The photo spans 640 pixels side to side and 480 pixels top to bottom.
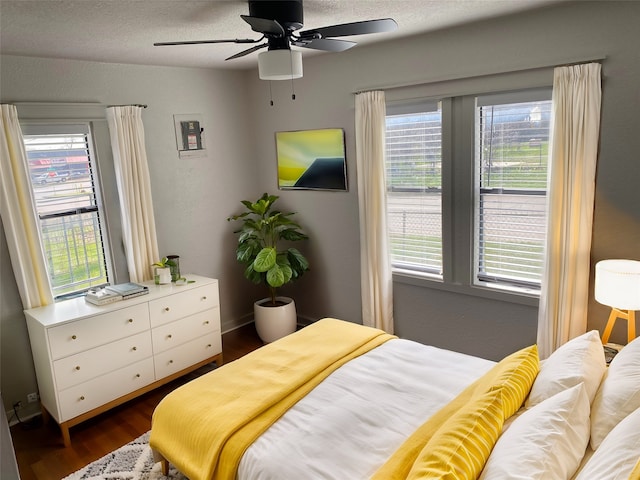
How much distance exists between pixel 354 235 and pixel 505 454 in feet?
8.84

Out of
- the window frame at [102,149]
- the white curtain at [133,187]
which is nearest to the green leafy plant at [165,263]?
the white curtain at [133,187]

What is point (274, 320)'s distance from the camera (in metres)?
4.34

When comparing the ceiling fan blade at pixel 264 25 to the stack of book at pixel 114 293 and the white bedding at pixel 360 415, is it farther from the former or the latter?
the stack of book at pixel 114 293

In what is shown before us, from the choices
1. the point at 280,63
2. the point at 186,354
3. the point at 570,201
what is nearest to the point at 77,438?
the point at 186,354

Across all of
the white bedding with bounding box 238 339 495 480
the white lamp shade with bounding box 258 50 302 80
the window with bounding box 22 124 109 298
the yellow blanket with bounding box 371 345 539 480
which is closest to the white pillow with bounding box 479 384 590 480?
the yellow blanket with bounding box 371 345 539 480

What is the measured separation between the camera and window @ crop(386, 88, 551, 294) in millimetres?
3178

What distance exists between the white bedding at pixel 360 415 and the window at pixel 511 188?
99 cm

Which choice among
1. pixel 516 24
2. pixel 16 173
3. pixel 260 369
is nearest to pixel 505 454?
pixel 260 369

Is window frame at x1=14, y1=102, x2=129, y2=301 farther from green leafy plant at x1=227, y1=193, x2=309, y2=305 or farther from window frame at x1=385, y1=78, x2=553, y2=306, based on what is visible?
window frame at x1=385, y1=78, x2=553, y2=306

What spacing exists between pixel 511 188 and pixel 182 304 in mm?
2588

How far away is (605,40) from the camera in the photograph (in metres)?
2.70

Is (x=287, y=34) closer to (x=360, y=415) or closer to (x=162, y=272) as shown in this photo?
(x=360, y=415)

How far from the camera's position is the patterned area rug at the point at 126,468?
2727 millimetres

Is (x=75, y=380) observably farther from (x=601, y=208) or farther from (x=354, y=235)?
(x=601, y=208)
